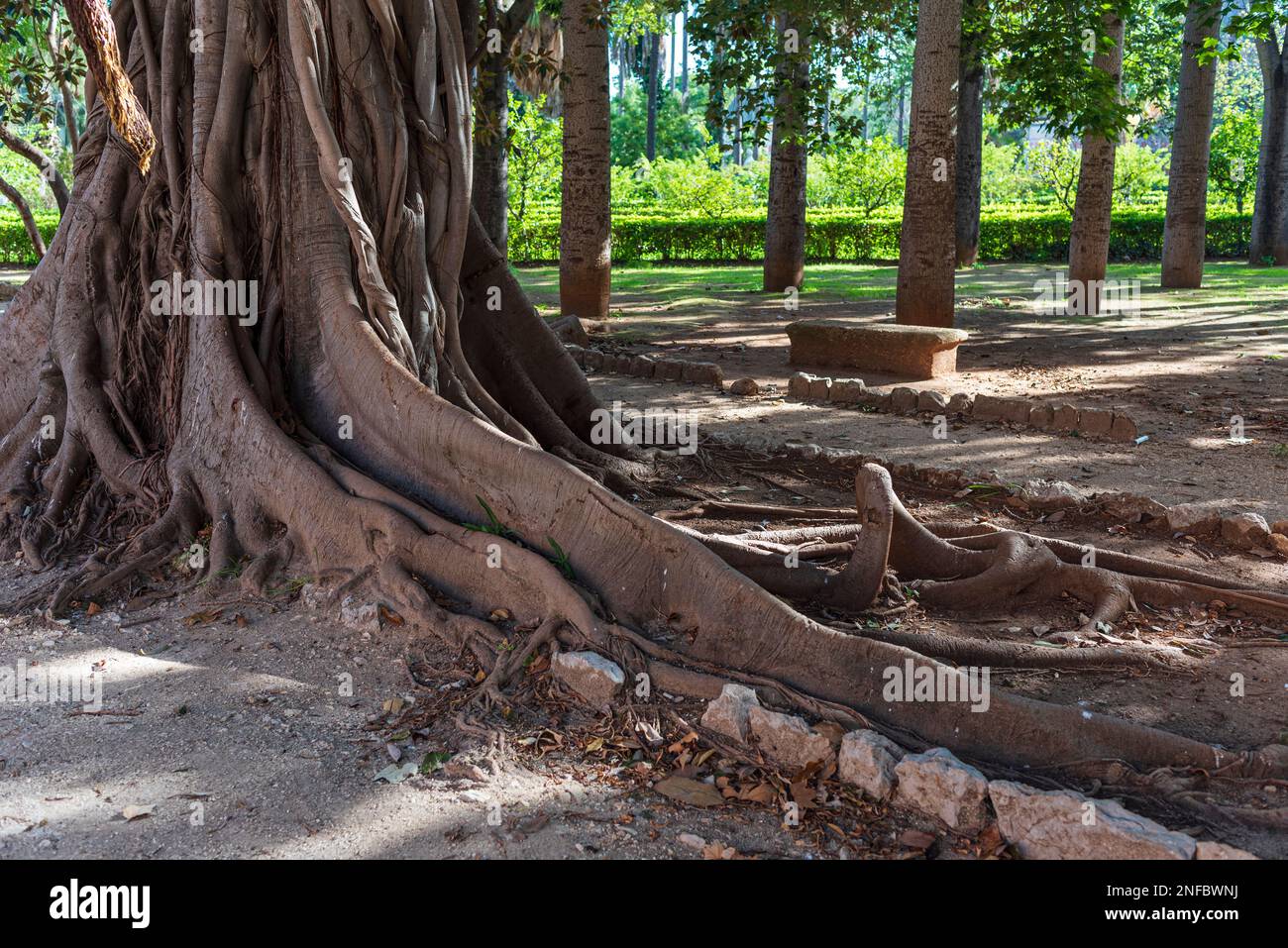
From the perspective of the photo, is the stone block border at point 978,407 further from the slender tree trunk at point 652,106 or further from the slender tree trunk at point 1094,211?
the slender tree trunk at point 652,106

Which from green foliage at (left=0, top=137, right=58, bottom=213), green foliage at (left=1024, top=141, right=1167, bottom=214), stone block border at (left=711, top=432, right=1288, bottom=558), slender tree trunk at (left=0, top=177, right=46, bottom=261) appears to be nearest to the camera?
stone block border at (left=711, top=432, right=1288, bottom=558)

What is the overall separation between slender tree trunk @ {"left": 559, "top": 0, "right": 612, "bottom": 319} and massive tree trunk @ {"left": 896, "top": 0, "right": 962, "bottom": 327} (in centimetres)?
341

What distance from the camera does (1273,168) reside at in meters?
21.5

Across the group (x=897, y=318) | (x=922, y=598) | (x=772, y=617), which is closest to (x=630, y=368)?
(x=897, y=318)

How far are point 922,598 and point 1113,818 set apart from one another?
1.76 metres

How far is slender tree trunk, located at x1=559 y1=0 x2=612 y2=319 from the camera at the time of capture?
12.3m

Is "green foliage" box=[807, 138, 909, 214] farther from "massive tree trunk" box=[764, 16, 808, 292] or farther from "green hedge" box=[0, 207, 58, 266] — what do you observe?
"green hedge" box=[0, 207, 58, 266]

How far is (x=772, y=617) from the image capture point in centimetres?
366

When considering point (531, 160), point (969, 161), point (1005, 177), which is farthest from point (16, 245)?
point (1005, 177)

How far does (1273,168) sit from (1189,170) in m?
5.96

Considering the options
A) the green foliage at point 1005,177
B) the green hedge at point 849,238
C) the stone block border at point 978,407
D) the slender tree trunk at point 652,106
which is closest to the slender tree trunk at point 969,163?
the green hedge at point 849,238

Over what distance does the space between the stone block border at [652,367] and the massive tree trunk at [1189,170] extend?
35.8 feet

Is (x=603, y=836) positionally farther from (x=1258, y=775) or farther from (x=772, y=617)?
(x=1258, y=775)

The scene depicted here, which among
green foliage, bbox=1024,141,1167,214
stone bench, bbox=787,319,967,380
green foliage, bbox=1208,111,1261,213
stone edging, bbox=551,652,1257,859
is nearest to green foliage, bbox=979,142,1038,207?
green foliage, bbox=1024,141,1167,214
